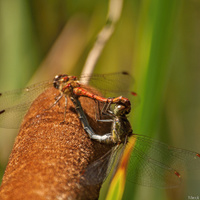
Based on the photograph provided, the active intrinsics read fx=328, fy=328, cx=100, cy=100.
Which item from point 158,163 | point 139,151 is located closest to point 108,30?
point 139,151

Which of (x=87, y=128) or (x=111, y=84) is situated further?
(x=111, y=84)

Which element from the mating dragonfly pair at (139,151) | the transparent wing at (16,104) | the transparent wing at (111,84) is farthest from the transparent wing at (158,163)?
the transparent wing at (16,104)

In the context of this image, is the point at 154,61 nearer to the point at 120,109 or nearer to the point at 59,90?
the point at 120,109

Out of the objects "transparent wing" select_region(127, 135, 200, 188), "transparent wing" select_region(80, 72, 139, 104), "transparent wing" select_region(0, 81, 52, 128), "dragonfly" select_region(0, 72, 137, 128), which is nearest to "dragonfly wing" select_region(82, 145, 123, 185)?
"transparent wing" select_region(127, 135, 200, 188)

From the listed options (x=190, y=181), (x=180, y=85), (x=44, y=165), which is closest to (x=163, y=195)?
(x=190, y=181)

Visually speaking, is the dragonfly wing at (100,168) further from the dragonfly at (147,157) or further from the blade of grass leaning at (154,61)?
the blade of grass leaning at (154,61)

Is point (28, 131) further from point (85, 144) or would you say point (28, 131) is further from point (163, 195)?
point (163, 195)
